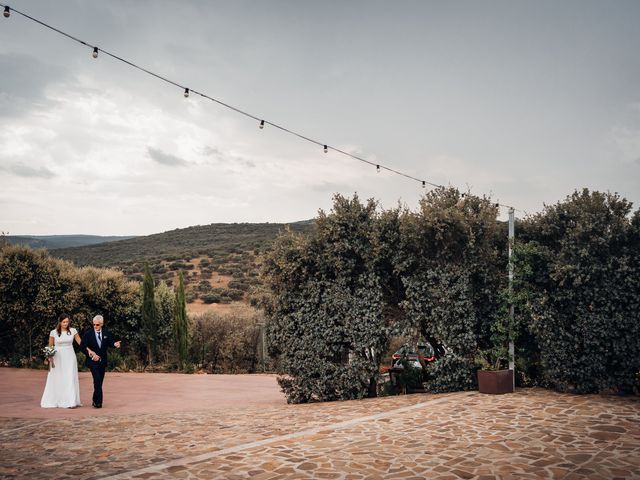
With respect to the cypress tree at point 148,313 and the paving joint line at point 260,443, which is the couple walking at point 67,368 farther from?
the cypress tree at point 148,313

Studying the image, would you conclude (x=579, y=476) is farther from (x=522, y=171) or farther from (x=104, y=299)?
(x=104, y=299)

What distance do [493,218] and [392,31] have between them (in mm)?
6650

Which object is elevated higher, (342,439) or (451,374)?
(451,374)

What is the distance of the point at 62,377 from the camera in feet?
36.4

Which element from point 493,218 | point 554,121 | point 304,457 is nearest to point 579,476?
point 304,457

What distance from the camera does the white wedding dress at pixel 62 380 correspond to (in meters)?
11.0

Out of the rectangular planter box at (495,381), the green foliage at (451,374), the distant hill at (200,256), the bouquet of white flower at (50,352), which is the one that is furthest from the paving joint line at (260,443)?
the distant hill at (200,256)

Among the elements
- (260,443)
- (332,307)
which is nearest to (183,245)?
(332,307)

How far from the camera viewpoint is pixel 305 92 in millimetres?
16031

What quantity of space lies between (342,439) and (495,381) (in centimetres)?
451

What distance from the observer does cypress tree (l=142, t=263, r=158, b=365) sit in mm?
19656

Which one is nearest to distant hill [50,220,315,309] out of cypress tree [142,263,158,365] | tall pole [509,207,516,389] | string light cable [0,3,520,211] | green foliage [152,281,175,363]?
green foliage [152,281,175,363]

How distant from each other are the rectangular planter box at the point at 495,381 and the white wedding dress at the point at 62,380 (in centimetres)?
885

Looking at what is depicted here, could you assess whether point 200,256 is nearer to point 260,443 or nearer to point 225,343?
point 225,343
